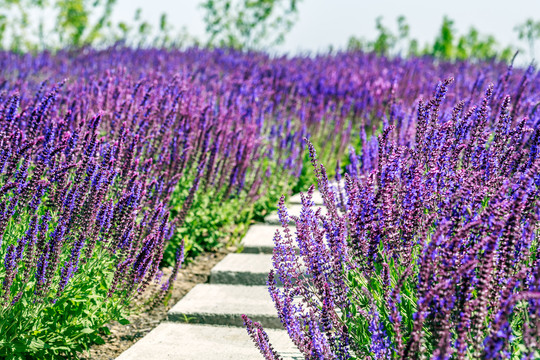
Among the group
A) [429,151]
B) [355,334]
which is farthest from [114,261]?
[429,151]

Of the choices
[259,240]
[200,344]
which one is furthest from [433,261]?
[259,240]

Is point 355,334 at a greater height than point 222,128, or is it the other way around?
point 222,128

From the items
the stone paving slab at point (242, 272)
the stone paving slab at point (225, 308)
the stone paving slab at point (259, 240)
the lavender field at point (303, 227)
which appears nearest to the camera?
the lavender field at point (303, 227)

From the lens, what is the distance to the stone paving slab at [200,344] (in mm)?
3379

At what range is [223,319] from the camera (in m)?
3.96

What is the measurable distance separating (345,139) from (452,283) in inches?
206

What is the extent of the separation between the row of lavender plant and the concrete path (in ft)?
2.87

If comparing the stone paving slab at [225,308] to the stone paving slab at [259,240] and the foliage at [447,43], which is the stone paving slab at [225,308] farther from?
the foliage at [447,43]

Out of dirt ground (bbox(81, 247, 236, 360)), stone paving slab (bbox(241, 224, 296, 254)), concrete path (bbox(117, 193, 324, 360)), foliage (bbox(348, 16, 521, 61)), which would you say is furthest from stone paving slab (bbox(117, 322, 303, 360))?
foliage (bbox(348, 16, 521, 61))

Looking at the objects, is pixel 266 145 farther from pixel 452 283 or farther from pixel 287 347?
pixel 452 283

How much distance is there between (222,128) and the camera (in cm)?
557

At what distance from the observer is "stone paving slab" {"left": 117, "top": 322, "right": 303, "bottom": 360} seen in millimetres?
3379

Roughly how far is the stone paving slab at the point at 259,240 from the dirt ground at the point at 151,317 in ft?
0.71

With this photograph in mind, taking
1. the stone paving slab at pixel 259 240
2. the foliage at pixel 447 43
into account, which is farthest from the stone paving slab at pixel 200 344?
the foliage at pixel 447 43
